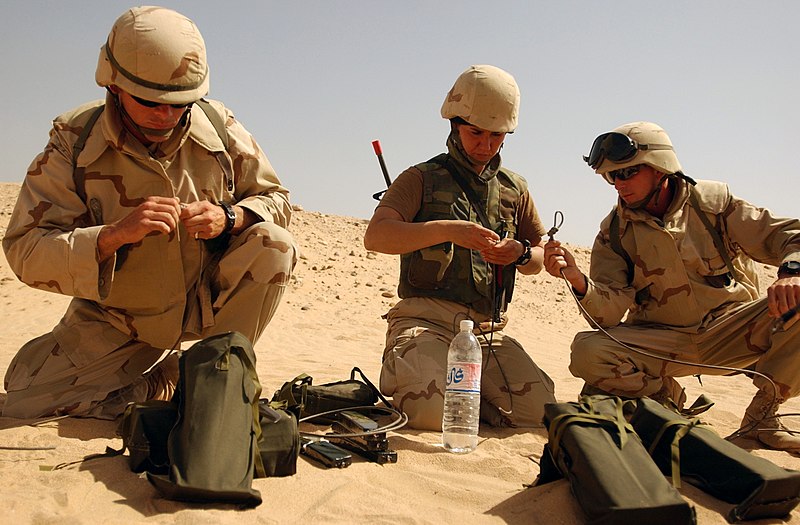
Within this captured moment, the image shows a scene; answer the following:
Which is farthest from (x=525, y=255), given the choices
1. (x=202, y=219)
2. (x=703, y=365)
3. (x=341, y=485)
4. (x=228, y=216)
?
(x=341, y=485)

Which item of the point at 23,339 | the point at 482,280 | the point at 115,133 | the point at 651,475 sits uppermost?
the point at 115,133

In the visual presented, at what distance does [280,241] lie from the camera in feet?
14.6

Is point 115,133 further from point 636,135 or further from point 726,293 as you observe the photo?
point 726,293

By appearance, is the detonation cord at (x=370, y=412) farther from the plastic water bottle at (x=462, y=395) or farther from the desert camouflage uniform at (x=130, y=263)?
the desert camouflage uniform at (x=130, y=263)

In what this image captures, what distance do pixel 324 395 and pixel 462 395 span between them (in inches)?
33.5

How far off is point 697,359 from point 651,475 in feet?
7.78

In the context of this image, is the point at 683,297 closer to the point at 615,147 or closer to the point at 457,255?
the point at 615,147

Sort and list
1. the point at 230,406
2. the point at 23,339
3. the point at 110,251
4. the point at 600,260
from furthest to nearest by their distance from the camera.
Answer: the point at 23,339, the point at 600,260, the point at 110,251, the point at 230,406

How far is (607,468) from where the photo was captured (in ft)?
9.59

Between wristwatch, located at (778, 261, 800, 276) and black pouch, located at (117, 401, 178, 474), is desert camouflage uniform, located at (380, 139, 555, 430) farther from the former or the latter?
black pouch, located at (117, 401, 178, 474)

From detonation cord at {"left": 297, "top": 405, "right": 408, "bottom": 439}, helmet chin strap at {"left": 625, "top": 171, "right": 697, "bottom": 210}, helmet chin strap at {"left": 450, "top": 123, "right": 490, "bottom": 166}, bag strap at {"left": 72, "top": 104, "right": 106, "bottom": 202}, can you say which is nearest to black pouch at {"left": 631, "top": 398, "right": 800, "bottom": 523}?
detonation cord at {"left": 297, "top": 405, "right": 408, "bottom": 439}

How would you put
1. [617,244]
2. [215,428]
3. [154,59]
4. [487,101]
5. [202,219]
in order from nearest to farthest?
[215,428] < [154,59] < [202,219] < [487,101] < [617,244]

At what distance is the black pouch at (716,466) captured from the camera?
121 inches

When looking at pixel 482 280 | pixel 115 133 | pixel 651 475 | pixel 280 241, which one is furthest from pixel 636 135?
pixel 115 133
